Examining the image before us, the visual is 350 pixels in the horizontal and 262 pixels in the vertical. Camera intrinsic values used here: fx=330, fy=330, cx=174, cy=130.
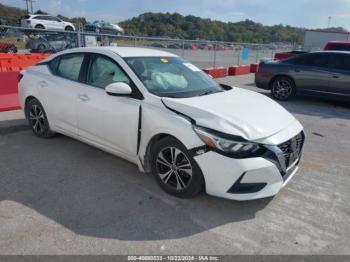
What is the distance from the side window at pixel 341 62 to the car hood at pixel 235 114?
5.71 meters

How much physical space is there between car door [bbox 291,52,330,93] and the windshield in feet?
17.9

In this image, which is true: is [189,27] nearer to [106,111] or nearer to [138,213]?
[106,111]

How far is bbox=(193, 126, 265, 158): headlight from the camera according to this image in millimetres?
3172

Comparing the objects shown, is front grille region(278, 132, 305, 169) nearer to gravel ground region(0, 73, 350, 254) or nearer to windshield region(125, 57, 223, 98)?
gravel ground region(0, 73, 350, 254)

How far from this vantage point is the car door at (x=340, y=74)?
859 cm

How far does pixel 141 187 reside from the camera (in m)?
3.90

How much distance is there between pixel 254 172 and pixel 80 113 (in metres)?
2.49

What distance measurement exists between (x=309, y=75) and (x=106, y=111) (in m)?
6.95

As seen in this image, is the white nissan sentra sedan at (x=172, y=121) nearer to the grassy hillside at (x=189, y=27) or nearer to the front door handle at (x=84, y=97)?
the front door handle at (x=84, y=97)

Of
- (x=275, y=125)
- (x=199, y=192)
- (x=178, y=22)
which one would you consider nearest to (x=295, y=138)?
(x=275, y=125)

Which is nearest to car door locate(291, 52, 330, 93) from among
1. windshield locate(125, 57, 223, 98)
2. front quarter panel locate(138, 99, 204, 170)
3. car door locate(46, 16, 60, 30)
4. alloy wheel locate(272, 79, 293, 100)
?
alloy wheel locate(272, 79, 293, 100)

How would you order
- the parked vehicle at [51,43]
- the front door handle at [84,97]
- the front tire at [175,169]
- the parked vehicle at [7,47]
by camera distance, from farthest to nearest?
1. the parked vehicle at [7,47]
2. the parked vehicle at [51,43]
3. the front door handle at [84,97]
4. the front tire at [175,169]

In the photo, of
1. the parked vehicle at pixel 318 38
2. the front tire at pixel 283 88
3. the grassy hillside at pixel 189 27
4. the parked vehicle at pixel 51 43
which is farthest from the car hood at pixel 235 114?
the grassy hillside at pixel 189 27

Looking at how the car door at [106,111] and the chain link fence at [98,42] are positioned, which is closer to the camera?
the car door at [106,111]
